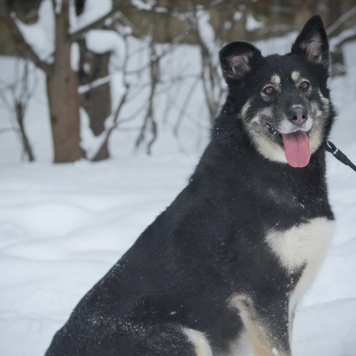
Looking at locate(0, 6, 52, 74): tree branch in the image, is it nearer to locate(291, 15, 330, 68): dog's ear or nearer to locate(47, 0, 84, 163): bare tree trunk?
locate(47, 0, 84, 163): bare tree trunk

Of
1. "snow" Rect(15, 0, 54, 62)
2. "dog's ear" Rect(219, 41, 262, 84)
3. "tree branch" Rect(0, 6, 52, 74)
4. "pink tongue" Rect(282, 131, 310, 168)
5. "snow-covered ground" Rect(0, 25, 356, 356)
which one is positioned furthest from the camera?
"snow" Rect(15, 0, 54, 62)

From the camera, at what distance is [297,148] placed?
3297 mm

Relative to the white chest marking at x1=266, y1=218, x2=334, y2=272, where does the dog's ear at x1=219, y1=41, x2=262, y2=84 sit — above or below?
above

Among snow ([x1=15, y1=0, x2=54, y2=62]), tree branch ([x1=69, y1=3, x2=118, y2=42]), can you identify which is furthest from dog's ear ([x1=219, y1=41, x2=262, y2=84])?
snow ([x1=15, y1=0, x2=54, y2=62])

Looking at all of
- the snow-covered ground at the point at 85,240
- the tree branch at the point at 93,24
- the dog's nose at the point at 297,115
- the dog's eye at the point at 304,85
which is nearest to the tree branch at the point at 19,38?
the tree branch at the point at 93,24

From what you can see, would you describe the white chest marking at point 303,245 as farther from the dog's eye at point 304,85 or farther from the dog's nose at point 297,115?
the dog's eye at point 304,85

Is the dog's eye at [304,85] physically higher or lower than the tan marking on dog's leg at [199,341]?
higher

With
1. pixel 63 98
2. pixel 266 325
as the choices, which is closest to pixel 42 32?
pixel 63 98

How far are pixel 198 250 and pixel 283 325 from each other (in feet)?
1.88

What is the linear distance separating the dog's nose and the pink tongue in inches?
4.6

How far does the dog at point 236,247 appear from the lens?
3.12 m

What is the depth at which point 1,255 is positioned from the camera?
5309mm

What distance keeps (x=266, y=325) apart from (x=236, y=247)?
419 mm

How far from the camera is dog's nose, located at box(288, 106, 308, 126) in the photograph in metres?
3.20
